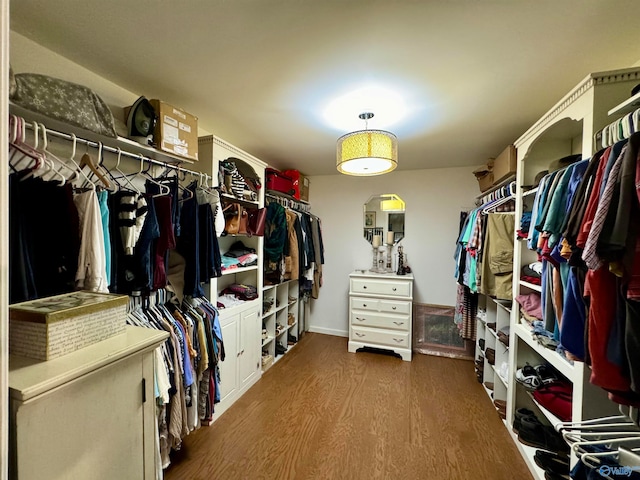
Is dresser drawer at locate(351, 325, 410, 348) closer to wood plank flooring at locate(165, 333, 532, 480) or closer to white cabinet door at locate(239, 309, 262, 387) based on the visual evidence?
wood plank flooring at locate(165, 333, 532, 480)

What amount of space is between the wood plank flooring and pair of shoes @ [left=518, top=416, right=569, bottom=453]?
151 millimetres

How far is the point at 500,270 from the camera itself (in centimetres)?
209

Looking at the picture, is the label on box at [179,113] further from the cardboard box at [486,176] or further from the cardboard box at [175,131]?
the cardboard box at [486,176]

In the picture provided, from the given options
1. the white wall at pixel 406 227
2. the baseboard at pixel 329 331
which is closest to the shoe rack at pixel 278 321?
the baseboard at pixel 329 331

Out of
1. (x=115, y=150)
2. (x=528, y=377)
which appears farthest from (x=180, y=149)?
(x=528, y=377)

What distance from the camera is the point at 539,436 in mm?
1650

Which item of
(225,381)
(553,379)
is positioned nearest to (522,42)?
(553,379)

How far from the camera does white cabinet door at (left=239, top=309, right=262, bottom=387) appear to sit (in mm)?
2332

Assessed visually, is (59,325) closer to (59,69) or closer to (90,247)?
(90,247)

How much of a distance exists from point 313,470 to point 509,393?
144cm

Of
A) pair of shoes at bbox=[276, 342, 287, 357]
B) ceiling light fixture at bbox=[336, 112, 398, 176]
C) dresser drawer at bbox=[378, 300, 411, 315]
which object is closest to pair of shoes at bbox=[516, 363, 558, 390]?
dresser drawer at bbox=[378, 300, 411, 315]

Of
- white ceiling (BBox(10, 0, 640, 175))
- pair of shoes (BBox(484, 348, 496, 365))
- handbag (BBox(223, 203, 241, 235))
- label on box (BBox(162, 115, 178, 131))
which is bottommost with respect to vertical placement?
pair of shoes (BBox(484, 348, 496, 365))

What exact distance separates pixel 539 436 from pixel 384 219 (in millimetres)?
2516

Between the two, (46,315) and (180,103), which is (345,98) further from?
(46,315)
